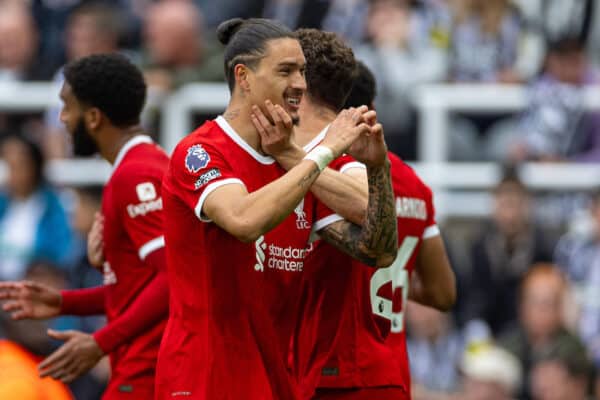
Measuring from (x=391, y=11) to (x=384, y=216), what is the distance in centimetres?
600

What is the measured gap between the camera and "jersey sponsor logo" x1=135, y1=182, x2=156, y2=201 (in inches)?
255

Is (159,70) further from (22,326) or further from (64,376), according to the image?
(64,376)

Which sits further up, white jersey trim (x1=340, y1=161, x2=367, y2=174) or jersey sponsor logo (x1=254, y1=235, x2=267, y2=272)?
white jersey trim (x1=340, y1=161, x2=367, y2=174)

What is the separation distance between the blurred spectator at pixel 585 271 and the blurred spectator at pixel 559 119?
0.84m

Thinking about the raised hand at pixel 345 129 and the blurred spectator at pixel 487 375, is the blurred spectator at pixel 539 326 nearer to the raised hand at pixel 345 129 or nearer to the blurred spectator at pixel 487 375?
the blurred spectator at pixel 487 375

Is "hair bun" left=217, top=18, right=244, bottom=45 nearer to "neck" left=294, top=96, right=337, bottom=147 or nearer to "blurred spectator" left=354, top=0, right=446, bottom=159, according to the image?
"neck" left=294, top=96, right=337, bottom=147

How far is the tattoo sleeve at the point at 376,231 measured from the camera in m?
5.61

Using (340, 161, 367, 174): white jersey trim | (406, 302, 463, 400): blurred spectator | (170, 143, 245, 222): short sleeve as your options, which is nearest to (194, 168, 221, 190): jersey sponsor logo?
(170, 143, 245, 222): short sleeve

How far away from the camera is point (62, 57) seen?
12.0m

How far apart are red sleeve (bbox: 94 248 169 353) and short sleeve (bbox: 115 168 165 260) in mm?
63

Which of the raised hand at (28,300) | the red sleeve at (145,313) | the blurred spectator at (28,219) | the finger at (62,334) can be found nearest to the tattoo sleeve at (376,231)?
the red sleeve at (145,313)

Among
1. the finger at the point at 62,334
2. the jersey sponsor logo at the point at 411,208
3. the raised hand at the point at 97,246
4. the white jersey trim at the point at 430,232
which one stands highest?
the jersey sponsor logo at the point at 411,208

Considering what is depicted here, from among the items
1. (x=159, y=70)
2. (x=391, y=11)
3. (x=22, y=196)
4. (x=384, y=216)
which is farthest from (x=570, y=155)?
(x=384, y=216)

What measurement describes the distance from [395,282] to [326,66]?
3.56ft
